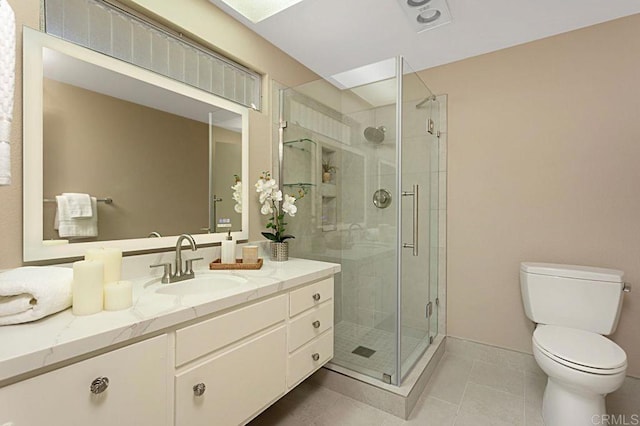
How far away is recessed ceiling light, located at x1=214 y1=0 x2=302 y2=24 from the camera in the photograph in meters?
1.63

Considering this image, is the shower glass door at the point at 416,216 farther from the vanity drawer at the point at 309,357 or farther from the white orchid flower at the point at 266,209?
the white orchid flower at the point at 266,209

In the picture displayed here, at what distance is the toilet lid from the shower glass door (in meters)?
0.72

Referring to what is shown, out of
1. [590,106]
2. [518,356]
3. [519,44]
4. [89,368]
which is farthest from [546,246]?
[89,368]

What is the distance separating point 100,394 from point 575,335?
222 cm

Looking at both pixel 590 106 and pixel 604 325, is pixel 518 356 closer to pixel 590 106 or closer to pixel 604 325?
pixel 604 325

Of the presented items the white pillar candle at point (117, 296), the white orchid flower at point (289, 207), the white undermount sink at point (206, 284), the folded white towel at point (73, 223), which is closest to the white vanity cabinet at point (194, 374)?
the white pillar candle at point (117, 296)

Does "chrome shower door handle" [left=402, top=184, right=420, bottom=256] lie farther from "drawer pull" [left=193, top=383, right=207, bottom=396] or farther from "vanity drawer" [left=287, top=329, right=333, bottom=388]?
"drawer pull" [left=193, top=383, right=207, bottom=396]

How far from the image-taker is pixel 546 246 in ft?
6.92

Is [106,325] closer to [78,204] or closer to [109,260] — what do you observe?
[109,260]

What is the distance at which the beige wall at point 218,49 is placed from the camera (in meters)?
1.09

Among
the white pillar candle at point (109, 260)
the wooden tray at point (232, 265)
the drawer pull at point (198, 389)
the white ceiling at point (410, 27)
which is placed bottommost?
the drawer pull at point (198, 389)

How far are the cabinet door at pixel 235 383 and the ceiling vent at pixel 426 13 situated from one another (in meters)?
1.94

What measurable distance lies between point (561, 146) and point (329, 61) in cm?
184

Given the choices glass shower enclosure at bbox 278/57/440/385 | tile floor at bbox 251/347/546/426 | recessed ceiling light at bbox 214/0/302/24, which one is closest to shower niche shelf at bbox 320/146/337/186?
glass shower enclosure at bbox 278/57/440/385
